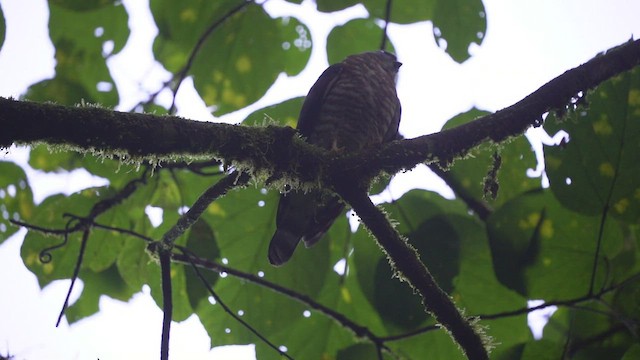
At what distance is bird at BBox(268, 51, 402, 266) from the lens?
9.14ft

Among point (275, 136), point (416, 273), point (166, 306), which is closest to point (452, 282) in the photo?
point (416, 273)

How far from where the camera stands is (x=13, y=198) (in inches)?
113

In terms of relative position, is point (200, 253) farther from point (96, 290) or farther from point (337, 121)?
point (337, 121)

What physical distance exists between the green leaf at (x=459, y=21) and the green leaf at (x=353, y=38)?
1.35 feet

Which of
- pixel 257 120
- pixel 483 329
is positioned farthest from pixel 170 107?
pixel 483 329

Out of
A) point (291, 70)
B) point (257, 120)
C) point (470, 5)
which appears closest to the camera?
point (470, 5)

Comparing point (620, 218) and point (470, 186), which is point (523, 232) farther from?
point (470, 186)

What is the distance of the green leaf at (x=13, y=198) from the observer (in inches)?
110

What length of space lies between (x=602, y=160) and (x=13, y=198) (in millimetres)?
2477

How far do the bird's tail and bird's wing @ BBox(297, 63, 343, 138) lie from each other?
0.61 meters

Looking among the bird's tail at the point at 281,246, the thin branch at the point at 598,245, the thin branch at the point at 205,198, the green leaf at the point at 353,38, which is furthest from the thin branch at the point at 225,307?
the green leaf at the point at 353,38

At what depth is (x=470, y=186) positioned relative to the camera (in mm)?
2613

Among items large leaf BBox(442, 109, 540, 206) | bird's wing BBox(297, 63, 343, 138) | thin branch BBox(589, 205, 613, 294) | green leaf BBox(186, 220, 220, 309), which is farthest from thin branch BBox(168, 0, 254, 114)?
thin branch BBox(589, 205, 613, 294)

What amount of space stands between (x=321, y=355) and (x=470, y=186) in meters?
0.93
